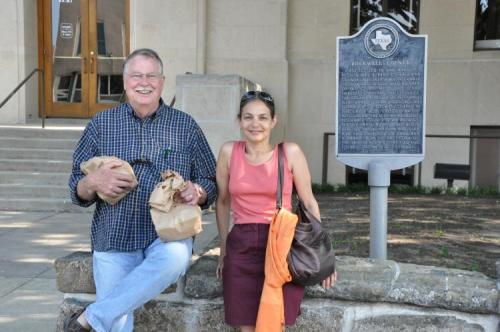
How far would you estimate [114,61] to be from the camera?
1130 centimetres

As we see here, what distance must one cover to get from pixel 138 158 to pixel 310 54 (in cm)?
792

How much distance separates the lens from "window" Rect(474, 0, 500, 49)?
1045 centimetres

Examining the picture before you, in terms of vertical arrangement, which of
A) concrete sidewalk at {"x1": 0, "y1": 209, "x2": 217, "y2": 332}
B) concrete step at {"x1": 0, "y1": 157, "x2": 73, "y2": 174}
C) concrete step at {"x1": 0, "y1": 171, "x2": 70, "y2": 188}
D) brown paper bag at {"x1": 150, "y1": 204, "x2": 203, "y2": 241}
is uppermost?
→ brown paper bag at {"x1": 150, "y1": 204, "x2": 203, "y2": 241}

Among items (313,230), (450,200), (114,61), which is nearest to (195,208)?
(313,230)

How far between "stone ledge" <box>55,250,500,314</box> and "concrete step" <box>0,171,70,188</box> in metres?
4.83

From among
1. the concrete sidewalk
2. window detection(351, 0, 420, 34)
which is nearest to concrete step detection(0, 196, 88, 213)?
the concrete sidewalk

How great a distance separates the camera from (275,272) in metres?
2.75

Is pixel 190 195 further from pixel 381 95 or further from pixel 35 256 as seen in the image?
pixel 35 256

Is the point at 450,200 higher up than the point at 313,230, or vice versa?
the point at 313,230

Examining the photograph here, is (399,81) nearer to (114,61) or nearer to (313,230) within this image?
(313,230)

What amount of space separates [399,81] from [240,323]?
1.89 metres

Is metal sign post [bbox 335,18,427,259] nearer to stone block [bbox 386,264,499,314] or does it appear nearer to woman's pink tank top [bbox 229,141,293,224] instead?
stone block [bbox 386,264,499,314]

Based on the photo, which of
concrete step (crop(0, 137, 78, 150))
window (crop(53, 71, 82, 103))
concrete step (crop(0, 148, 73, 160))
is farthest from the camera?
window (crop(53, 71, 82, 103))

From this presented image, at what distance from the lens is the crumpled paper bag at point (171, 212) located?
9.14ft
